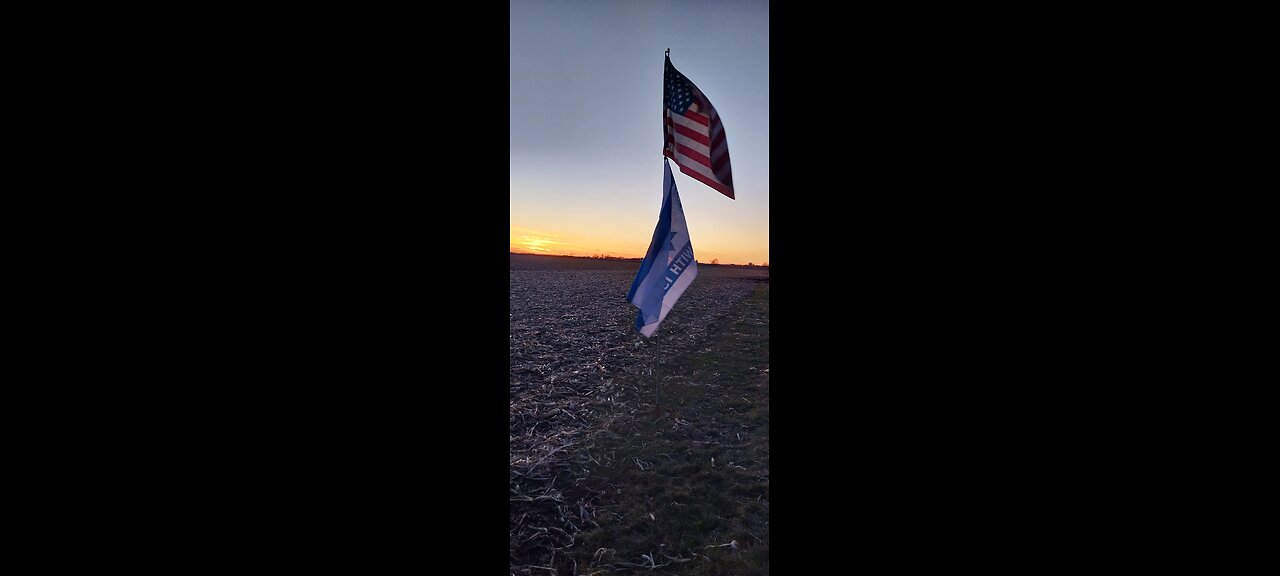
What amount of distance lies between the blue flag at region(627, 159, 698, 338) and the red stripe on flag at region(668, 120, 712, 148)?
1.36ft

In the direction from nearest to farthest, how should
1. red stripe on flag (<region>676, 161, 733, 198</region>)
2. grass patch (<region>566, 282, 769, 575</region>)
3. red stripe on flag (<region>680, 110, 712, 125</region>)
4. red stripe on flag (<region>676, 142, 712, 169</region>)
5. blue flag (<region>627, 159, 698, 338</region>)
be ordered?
grass patch (<region>566, 282, 769, 575</region>)
red stripe on flag (<region>676, 161, 733, 198</region>)
red stripe on flag (<region>676, 142, 712, 169</region>)
red stripe on flag (<region>680, 110, 712, 125</region>)
blue flag (<region>627, 159, 698, 338</region>)

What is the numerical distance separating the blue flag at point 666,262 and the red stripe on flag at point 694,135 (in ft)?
1.36

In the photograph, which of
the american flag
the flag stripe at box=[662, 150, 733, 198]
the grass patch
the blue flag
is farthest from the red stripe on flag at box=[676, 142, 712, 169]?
the grass patch

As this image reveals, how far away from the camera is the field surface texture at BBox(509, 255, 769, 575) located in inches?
160

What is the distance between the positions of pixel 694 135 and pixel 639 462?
4.23 metres

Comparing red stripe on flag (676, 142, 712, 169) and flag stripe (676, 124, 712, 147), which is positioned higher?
flag stripe (676, 124, 712, 147)

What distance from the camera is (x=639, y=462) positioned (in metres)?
6.05

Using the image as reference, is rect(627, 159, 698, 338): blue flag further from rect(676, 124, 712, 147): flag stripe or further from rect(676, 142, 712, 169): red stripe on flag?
rect(676, 124, 712, 147): flag stripe

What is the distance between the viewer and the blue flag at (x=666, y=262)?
5602 millimetres

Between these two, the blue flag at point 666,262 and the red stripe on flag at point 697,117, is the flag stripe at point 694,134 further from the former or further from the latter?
the blue flag at point 666,262

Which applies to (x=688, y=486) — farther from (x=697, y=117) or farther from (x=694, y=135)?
(x=697, y=117)

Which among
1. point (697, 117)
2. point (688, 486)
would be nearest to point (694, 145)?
point (697, 117)
